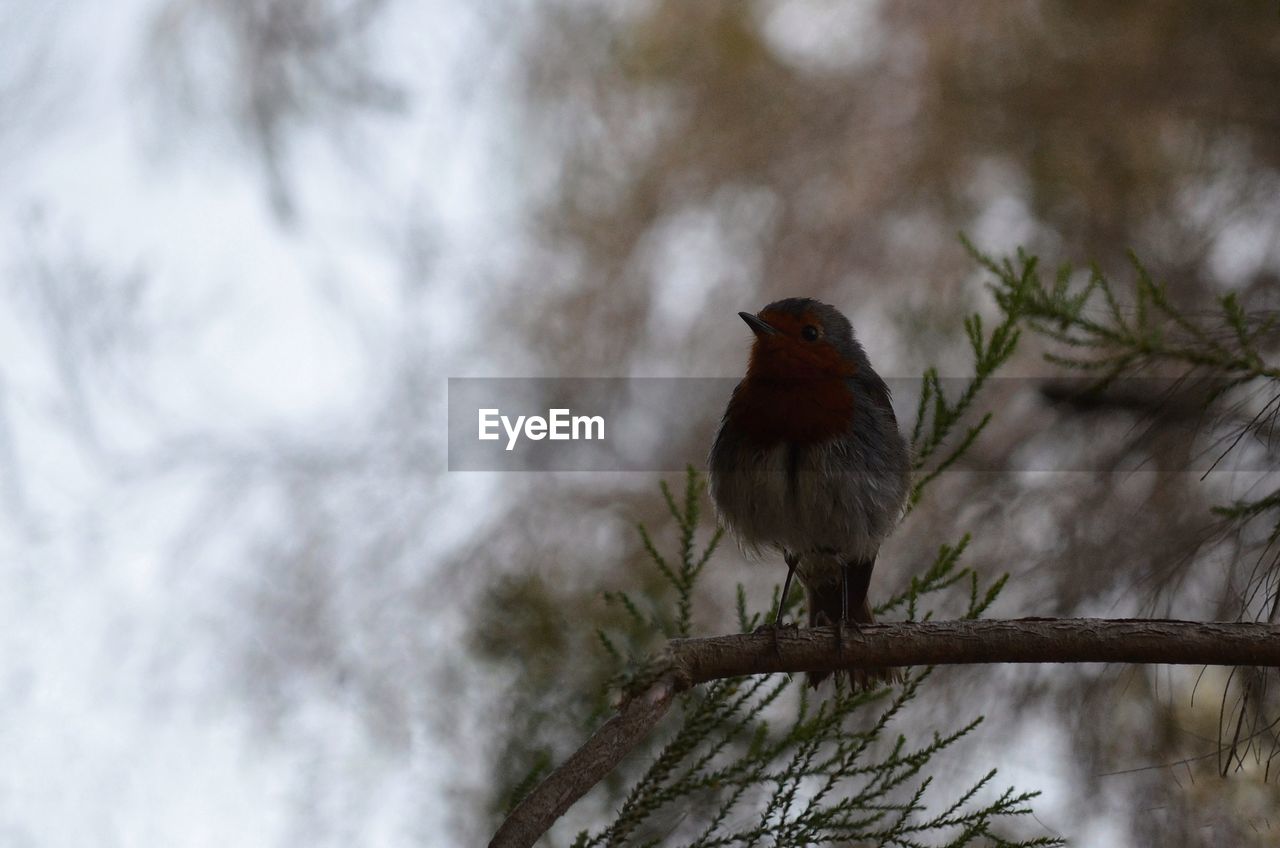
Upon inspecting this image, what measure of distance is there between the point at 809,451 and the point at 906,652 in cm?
104

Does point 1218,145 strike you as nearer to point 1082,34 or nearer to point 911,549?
point 1082,34

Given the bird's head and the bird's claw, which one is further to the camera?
the bird's head

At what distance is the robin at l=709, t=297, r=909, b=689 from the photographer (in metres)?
3.62

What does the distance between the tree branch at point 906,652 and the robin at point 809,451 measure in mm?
861

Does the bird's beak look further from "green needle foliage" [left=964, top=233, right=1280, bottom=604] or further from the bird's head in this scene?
"green needle foliage" [left=964, top=233, right=1280, bottom=604]

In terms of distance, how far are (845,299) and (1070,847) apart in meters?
2.30

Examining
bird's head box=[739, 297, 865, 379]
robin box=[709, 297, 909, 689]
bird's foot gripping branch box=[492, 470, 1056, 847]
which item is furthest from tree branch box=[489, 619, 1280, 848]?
bird's head box=[739, 297, 865, 379]

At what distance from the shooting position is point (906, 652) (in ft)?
8.77

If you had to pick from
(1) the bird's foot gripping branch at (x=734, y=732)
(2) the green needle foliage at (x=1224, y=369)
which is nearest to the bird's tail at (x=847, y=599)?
(1) the bird's foot gripping branch at (x=734, y=732)

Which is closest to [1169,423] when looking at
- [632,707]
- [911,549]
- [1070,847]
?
[911,549]

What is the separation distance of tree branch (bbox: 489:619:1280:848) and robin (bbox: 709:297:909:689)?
86 cm

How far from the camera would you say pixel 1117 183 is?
14.6 feet

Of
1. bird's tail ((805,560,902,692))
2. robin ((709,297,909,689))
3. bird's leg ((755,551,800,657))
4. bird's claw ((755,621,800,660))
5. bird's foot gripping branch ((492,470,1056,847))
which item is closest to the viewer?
bird's foot gripping branch ((492,470,1056,847))

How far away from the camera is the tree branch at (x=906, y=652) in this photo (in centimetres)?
227
